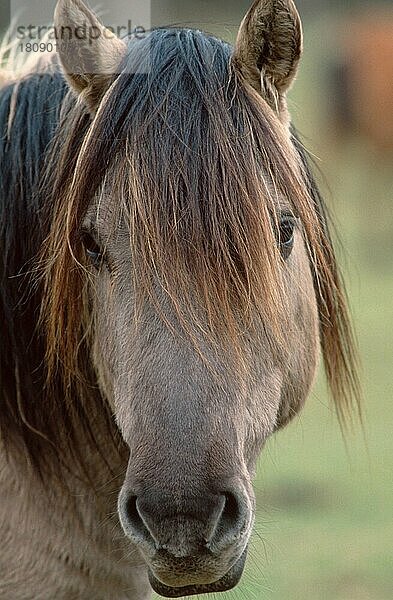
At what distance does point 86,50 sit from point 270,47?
0.45m

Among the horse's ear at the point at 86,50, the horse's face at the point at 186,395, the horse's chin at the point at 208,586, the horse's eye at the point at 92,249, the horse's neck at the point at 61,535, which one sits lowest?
the horse's neck at the point at 61,535

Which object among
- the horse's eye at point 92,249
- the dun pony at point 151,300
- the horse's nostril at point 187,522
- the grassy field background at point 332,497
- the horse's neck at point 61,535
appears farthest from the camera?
the grassy field background at point 332,497

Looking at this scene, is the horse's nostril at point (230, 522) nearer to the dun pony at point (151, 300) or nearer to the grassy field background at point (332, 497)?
the dun pony at point (151, 300)

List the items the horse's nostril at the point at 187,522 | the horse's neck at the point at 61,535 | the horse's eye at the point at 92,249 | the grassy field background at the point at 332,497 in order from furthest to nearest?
the grassy field background at the point at 332,497
the horse's neck at the point at 61,535
the horse's eye at the point at 92,249
the horse's nostril at the point at 187,522

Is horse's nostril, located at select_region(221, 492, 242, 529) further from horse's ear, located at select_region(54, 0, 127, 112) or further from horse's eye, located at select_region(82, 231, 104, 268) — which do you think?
horse's ear, located at select_region(54, 0, 127, 112)

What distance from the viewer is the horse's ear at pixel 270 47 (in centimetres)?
227

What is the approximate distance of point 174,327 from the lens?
205 centimetres

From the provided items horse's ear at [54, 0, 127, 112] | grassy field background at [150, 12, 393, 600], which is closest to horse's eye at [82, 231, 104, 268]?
horse's ear at [54, 0, 127, 112]

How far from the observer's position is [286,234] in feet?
7.56

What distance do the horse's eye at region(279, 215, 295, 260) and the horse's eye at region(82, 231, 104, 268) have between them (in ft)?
1.42

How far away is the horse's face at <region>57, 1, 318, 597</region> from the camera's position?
190 cm

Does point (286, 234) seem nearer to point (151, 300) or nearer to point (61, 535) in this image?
point (151, 300)

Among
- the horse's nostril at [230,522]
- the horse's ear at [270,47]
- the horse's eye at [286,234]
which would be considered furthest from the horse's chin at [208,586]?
the horse's ear at [270,47]

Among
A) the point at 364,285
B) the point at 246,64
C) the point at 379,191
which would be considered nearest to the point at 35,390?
the point at 246,64
